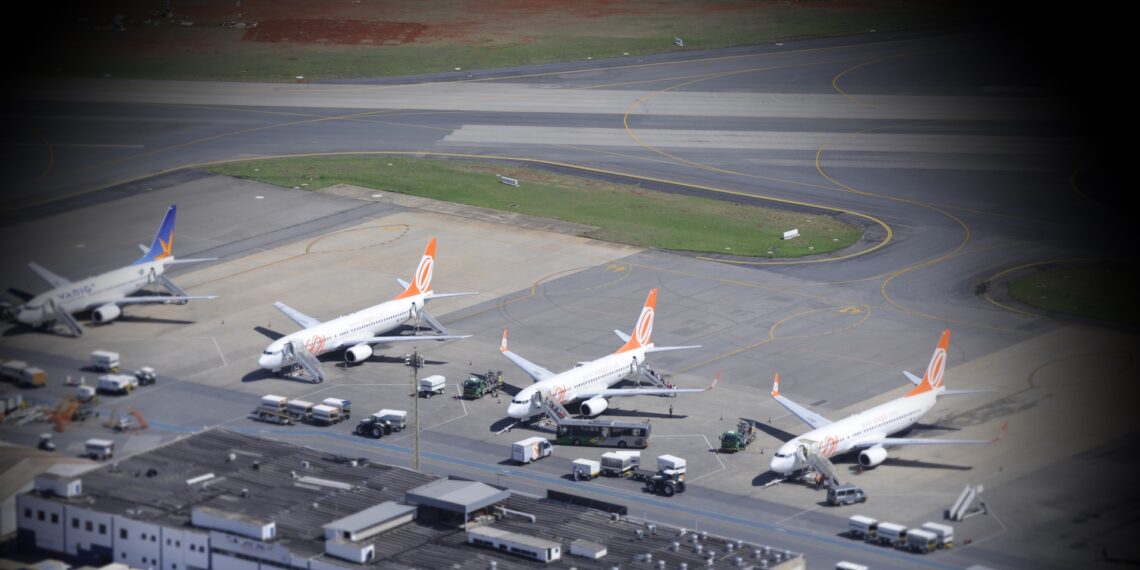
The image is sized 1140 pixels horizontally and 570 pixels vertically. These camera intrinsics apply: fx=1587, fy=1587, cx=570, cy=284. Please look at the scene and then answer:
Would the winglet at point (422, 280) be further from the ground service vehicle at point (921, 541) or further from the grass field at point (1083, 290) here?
the ground service vehicle at point (921, 541)

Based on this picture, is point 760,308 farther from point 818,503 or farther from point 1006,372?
point 818,503

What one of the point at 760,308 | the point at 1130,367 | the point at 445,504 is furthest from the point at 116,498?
the point at 1130,367

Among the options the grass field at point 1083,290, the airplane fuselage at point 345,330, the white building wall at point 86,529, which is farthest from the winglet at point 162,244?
the grass field at point 1083,290

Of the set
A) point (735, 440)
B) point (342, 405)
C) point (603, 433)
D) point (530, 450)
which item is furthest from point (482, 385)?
point (735, 440)

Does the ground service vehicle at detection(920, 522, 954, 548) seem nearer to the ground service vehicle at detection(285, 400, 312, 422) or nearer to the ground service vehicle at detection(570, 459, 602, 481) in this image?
the ground service vehicle at detection(570, 459, 602, 481)

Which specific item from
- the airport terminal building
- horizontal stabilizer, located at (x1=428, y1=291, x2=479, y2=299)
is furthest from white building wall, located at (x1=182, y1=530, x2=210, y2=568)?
horizontal stabilizer, located at (x1=428, y1=291, x2=479, y2=299)
